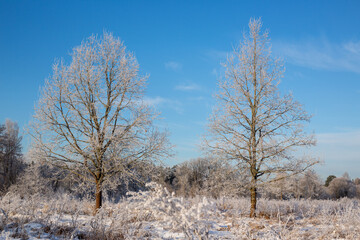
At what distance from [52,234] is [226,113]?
6880 millimetres

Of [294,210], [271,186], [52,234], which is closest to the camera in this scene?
[52,234]

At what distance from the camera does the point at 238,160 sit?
33.6 feet

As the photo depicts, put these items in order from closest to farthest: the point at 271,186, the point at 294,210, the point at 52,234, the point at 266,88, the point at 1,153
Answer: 1. the point at 52,234
2. the point at 271,186
3. the point at 266,88
4. the point at 294,210
5. the point at 1,153

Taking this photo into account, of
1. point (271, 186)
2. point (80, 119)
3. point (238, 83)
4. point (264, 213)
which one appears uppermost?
point (238, 83)

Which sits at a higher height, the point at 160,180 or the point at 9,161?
the point at 9,161

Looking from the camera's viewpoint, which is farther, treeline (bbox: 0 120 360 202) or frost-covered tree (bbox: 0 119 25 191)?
frost-covered tree (bbox: 0 119 25 191)

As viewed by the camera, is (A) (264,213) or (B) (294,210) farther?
(B) (294,210)

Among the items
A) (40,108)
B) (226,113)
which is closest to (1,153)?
(40,108)

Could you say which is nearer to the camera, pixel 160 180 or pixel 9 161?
pixel 160 180

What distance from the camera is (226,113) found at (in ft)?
33.8

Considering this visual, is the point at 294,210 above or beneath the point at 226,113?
beneath

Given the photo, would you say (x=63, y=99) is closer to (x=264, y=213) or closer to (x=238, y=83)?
(x=238, y=83)

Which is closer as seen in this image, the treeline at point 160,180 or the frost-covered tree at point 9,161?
the treeline at point 160,180

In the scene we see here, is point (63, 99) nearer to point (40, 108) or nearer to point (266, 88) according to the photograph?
point (40, 108)
